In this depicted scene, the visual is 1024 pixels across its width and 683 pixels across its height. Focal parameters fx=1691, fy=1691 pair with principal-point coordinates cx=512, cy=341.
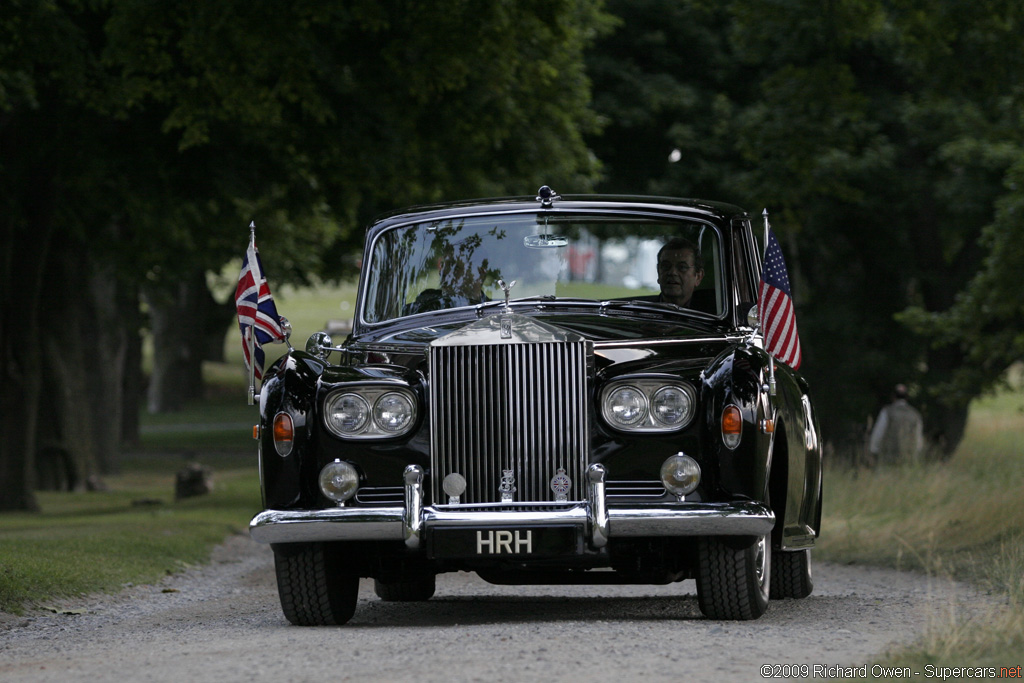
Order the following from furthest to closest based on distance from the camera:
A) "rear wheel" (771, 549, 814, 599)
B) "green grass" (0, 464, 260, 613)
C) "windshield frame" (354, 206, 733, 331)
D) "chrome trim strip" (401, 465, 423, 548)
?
1. "green grass" (0, 464, 260, 613)
2. "rear wheel" (771, 549, 814, 599)
3. "windshield frame" (354, 206, 733, 331)
4. "chrome trim strip" (401, 465, 423, 548)

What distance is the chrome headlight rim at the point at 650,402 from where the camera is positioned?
762 cm

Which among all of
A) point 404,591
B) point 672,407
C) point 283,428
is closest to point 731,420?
point 672,407

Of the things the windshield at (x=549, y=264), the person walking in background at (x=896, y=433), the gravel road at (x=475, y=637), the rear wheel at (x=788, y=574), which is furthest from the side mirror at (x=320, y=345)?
the person walking in background at (x=896, y=433)

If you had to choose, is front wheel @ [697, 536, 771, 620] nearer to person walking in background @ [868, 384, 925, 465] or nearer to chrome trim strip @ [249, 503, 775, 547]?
chrome trim strip @ [249, 503, 775, 547]

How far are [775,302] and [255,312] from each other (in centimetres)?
339

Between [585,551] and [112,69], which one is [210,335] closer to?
[112,69]

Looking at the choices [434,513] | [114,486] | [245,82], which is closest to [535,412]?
[434,513]

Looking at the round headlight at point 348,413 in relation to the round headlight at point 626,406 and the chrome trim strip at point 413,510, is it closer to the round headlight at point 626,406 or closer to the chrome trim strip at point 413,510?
the chrome trim strip at point 413,510

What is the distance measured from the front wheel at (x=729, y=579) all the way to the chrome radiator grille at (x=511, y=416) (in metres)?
0.68

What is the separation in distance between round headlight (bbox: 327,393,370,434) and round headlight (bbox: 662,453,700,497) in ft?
4.59

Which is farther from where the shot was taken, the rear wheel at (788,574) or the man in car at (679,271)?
the rear wheel at (788,574)

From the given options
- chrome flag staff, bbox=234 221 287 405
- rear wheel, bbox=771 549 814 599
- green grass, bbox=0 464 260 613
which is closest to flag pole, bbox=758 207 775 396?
rear wheel, bbox=771 549 814 599

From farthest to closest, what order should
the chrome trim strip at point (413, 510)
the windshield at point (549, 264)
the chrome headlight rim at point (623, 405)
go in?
the windshield at point (549, 264) < the chrome headlight rim at point (623, 405) < the chrome trim strip at point (413, 510)

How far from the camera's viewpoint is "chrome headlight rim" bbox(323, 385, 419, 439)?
25.5 feet
